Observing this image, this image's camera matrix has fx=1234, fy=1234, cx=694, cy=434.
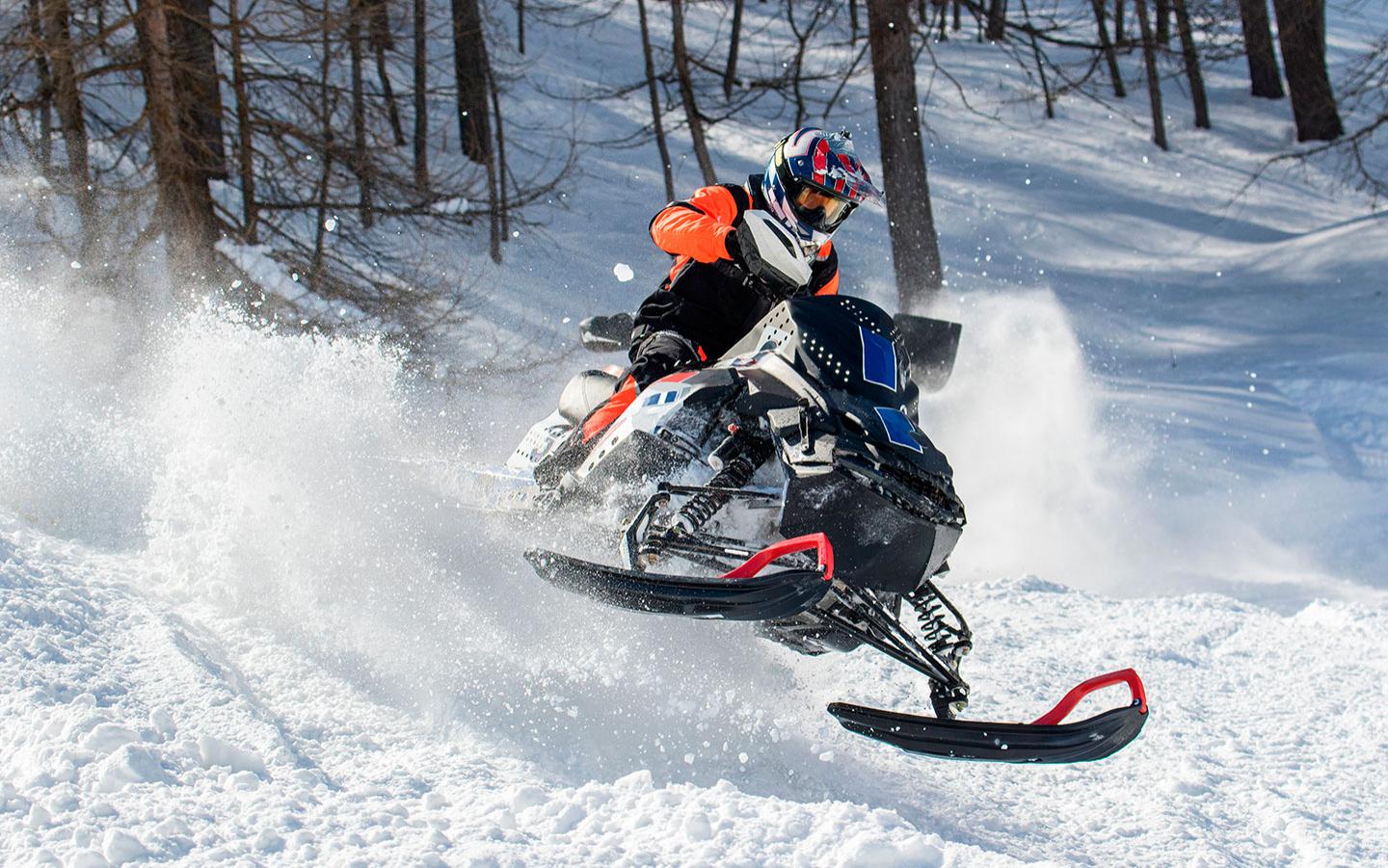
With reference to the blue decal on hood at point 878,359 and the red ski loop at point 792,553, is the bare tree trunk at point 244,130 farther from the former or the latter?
the red ski loop at point 792,553

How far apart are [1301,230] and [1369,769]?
15702 mm

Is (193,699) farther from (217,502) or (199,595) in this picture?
(217,502)

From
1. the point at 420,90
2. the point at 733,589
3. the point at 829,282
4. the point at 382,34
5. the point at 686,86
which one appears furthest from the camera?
the point at 686,86

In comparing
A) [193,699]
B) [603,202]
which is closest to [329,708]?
[193,699]

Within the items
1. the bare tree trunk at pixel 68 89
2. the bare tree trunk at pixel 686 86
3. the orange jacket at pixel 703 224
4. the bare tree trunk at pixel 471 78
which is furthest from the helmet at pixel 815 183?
the bare tree trunk at pixel 686 86

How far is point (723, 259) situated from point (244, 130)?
6283mm

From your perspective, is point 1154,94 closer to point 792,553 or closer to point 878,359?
point 878,359

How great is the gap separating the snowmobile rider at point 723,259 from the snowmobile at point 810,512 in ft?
1.06

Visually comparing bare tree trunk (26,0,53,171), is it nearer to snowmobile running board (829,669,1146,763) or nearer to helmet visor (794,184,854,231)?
helmet visor (794,184,854,231)

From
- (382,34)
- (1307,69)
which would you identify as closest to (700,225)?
(382,34)

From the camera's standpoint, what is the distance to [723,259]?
15.6 feet

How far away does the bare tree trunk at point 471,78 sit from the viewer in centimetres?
1315

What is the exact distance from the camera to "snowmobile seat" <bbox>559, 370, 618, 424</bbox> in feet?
17.7

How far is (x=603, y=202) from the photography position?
18.0 m
